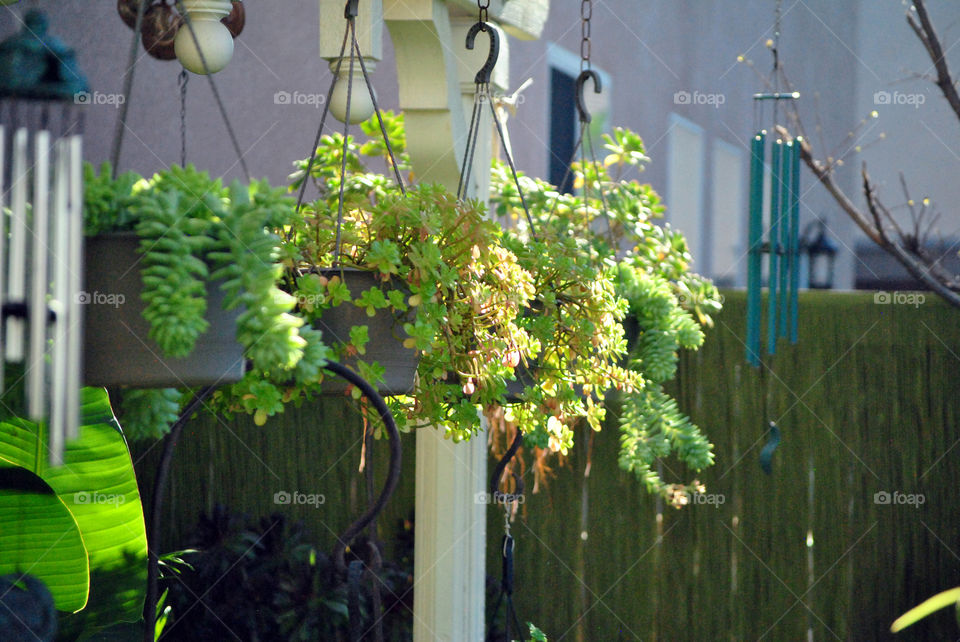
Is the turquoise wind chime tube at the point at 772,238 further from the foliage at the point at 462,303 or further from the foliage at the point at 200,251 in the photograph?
the foliage at the point at 200,251

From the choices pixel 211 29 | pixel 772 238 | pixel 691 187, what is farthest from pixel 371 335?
pixel 691 187

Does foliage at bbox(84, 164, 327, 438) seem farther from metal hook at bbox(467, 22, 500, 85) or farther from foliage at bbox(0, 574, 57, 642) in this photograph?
foliage at bbox(0, 574, 57, 642)

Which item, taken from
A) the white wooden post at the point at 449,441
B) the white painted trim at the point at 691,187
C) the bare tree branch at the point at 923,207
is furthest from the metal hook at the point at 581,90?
the white painted trim at the point at 691,187

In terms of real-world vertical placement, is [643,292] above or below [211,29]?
below

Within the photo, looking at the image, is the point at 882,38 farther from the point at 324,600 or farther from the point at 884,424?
the point at 324,600

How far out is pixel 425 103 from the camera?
87.0 inches

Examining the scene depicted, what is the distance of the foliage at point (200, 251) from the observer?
106 cm

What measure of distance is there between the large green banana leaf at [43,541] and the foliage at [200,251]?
1529 mm

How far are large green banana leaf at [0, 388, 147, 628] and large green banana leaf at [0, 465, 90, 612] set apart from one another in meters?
0.06

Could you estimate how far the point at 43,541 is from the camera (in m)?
2.45

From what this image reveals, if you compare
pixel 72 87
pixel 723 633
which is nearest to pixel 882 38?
pixel 723 633

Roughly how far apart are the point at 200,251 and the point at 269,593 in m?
2.67

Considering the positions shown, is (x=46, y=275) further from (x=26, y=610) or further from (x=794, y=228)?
(x=794, y=228)

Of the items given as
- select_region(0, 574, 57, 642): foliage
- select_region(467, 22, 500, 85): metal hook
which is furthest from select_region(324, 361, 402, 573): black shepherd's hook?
select_region(0, 574, 57, 642): foliage
